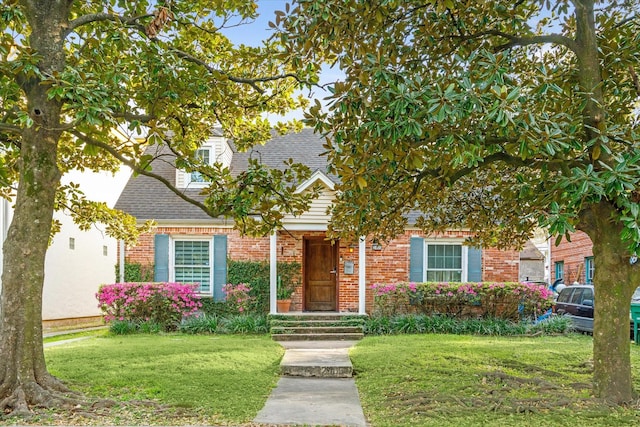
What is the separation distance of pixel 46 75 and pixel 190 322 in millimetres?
9287

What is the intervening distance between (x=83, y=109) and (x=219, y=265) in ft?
35.8

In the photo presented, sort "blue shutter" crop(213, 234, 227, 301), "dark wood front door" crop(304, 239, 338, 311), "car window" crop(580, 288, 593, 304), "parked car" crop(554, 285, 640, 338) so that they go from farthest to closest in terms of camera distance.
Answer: "dark wood front door" crop(304, 239, 338, 311)
"blue shutter" crop(213, 234, 227, 301)
"car window" crop(580, 288, 593, 304)
"parked car" crop(554, 285, 640, 338)

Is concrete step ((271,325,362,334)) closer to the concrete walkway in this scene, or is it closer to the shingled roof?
the concrete walkway

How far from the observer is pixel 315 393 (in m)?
7.63

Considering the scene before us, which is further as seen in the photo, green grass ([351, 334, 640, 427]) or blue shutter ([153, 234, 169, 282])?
blue shutter ([153, 234, 169, 282])

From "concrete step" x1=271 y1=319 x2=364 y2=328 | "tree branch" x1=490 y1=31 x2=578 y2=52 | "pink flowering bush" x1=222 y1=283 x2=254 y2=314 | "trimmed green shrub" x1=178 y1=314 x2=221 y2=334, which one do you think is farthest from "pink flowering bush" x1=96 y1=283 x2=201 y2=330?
"tree branch" x1=490 y1=31 x2=578 y2=52

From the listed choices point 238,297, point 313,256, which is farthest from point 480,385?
point 313,256

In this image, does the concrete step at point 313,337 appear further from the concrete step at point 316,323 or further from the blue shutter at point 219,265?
the blue shutter at point 219,265

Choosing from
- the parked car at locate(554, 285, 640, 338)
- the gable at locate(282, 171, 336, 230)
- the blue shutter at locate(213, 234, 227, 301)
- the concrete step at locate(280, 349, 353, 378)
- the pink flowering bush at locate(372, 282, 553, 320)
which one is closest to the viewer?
the concrete step at locate(280, 349, 353, 378)

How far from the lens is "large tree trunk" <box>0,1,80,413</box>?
21.4ft

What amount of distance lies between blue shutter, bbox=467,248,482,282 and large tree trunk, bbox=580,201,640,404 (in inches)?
403

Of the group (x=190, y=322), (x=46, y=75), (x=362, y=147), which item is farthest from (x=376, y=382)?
(x=190, y=322)

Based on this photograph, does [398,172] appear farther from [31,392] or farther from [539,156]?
[31,392]

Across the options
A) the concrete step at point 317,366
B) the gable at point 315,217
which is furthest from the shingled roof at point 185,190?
the concrete step at point 317,366
